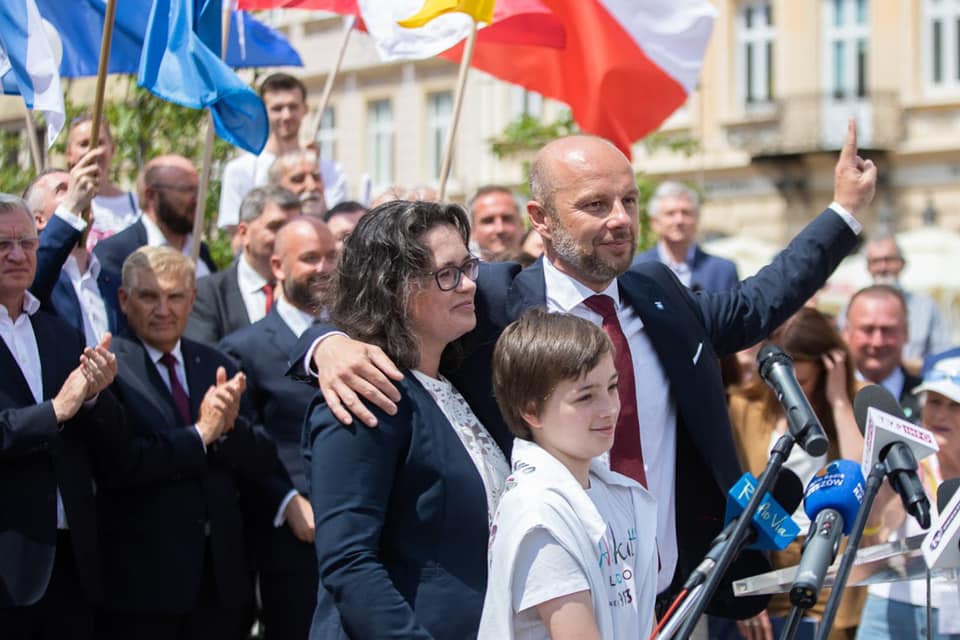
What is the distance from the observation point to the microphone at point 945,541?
12.0ft

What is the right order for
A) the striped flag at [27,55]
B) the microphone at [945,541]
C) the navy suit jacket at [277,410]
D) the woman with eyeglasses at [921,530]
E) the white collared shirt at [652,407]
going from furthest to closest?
the striped flag at [27,55]
the navy suit jacket at [277,410]
the woman with eyeglasses at [921,530]
the white collared shirt at [652,407]
the microphone at [945,541]

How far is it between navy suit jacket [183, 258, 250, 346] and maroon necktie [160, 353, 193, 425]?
95cm

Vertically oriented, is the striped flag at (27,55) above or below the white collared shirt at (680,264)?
above

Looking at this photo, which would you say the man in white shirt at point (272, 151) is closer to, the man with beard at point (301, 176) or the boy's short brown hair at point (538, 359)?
the man with beard at point (301, 176)

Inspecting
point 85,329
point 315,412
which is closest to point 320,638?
point 315,412

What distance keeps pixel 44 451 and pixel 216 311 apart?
1880mm

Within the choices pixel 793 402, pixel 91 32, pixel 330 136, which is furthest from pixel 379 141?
pixel 793 402

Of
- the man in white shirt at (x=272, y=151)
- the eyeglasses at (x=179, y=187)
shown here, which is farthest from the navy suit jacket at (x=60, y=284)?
the man in white shirt at (x=272, y=151)

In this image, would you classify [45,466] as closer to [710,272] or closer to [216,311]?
[216,311]

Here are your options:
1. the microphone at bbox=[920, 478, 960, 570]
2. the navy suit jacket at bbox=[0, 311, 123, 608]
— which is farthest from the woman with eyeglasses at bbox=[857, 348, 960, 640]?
the navy suit jacket at bbox=[0, 311, 123, 608]

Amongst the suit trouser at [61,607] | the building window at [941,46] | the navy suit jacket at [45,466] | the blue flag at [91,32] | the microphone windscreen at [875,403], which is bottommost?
the suit trouser at [61,607]

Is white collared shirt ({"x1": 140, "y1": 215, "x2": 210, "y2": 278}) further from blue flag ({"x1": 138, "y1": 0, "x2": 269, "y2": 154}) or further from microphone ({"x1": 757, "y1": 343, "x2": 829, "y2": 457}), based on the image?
microphone ({"x1": 757, "y1": 343, "x2": 829, "y2": 457})

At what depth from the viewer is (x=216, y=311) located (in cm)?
715

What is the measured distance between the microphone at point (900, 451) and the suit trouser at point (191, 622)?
3013 millimetres
